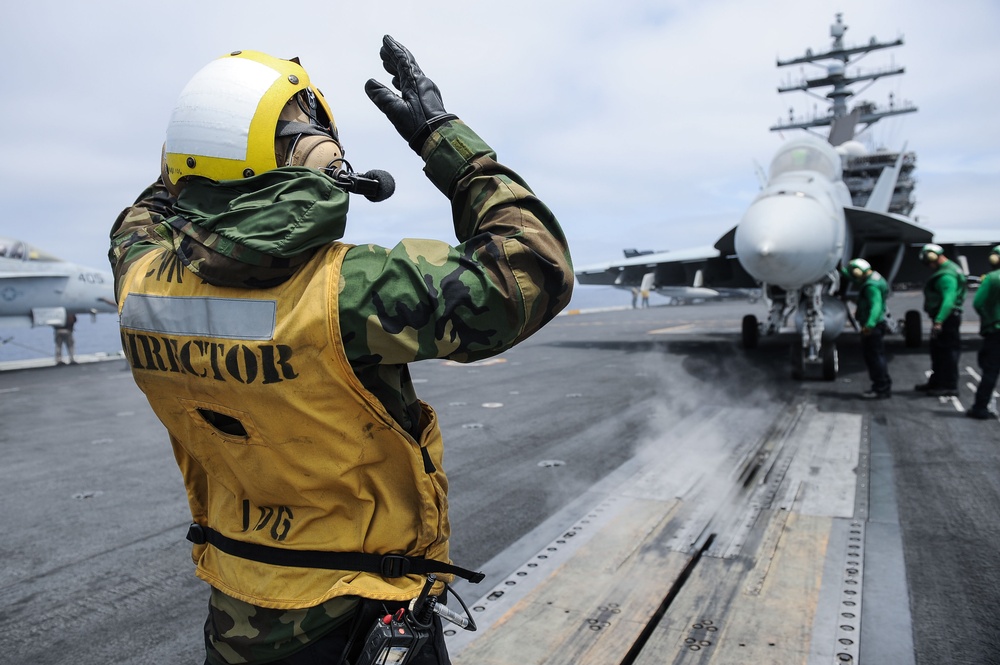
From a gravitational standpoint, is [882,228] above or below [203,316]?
above

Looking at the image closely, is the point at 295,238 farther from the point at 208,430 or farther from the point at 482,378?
the point at 482,378

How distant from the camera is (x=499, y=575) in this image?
11.8 feet

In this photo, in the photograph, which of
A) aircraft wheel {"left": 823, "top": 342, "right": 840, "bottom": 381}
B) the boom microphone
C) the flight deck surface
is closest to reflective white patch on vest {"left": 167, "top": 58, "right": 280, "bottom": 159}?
the boom microphone

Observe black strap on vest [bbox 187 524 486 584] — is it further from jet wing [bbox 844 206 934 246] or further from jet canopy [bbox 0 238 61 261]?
jet canopy [bbox 0 238 61 261]

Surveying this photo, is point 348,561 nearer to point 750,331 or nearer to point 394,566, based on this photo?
point 394,566

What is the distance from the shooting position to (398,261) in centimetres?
129

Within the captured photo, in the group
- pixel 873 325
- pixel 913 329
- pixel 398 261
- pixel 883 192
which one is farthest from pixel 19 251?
pixel 883 192

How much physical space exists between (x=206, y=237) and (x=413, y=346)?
1.50 feet

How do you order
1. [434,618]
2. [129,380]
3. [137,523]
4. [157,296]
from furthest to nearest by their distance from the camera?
[129,380], [137,523], [434,618], [157,296]

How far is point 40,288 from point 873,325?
56.8 ft

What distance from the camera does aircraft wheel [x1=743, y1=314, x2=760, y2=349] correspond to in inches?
565

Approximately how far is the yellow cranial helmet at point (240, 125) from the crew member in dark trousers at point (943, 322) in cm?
931

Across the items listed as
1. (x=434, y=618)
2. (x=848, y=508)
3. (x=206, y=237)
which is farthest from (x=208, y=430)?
(x=848, y=508)

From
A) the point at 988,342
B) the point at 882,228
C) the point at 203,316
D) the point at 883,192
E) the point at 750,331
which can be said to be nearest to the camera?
the point at 203,316
